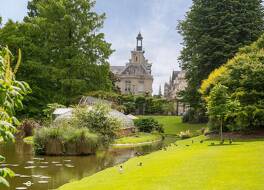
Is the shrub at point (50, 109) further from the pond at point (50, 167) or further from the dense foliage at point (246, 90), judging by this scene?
the dense foliage at point (246, 90)

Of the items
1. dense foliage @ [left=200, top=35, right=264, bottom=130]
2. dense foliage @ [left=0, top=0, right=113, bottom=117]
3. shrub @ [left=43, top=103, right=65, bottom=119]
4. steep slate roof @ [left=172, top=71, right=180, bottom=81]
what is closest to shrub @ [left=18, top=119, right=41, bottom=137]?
shrub @ [left=43, top=103, right=65, bottom=119]

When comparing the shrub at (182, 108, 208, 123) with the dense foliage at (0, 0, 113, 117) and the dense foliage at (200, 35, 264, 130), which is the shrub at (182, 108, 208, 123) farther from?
the dense foliage at (200, 35, 264, 130)

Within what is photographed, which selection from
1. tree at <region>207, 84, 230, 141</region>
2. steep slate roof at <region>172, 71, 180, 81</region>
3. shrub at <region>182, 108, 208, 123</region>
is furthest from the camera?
steep slate roof at <region>172, 71, 180, 81</region>

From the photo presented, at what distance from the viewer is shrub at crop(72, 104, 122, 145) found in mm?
29672

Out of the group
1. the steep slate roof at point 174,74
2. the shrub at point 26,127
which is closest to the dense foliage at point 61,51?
the shrub at point 26,127

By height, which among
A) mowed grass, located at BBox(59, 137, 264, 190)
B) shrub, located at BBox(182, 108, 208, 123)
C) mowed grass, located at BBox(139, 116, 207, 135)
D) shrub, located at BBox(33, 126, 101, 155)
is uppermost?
shrub, located at BBox(182, 108, 208, 123)

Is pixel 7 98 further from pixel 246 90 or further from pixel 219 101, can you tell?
pixel 246 90

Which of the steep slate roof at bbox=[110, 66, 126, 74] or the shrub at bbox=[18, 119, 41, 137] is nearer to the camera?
the shrub at bbox=[18, 119, 41, 137]

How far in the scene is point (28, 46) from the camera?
49.8 m

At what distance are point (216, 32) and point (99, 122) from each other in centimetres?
2511

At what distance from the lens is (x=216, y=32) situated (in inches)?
1999

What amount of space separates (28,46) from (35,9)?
32.8 feet

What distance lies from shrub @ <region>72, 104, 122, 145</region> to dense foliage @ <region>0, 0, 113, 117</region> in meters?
17.5

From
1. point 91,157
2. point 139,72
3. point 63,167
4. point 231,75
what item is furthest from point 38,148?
point 139,72
